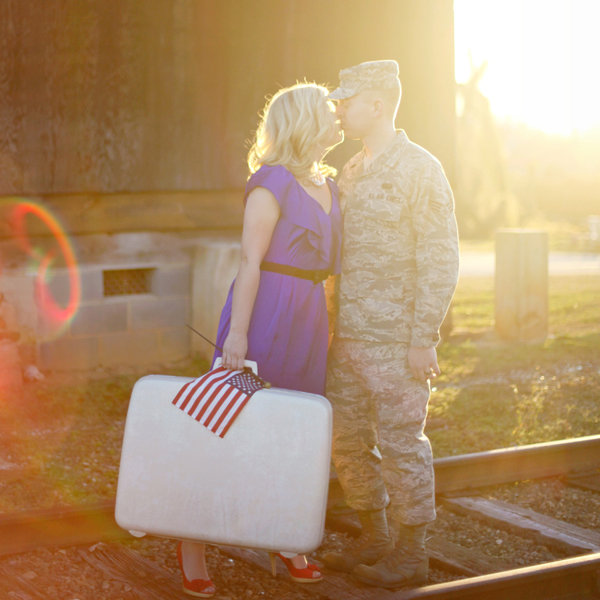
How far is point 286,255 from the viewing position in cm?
395

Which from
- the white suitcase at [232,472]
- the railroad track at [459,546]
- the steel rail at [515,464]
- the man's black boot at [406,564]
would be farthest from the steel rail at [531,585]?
the steel rail at [515,464]

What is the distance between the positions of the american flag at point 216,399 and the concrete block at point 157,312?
5.45 m

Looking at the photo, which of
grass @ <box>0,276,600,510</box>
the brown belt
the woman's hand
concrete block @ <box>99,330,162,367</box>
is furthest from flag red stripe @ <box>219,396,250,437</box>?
concrete block @ <box>99,330,162,367</box>

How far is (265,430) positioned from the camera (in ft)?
12.1

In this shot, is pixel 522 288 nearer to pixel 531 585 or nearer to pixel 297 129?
pixel 531 585

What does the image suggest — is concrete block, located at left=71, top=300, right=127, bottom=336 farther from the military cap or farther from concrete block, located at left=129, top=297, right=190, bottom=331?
the military cap

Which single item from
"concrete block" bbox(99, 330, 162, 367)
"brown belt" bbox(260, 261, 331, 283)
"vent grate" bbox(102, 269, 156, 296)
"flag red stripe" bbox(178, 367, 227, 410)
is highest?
"brown belt" bbox(260, 261, 331, 283)

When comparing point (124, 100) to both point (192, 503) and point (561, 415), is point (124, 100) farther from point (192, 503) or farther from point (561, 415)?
point (192, 503)

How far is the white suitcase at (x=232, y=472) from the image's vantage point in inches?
144

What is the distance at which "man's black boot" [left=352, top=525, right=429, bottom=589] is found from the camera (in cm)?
418

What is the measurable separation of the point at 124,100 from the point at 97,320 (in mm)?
1929

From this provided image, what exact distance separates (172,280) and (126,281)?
42cm

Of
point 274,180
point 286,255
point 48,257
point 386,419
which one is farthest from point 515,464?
point 48,257

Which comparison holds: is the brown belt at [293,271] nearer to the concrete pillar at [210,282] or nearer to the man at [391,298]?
the man at [391,298]
